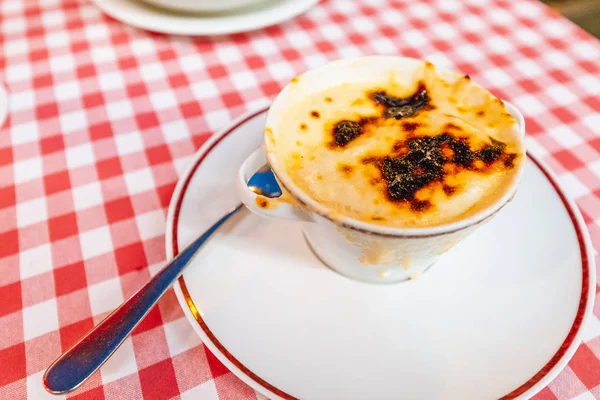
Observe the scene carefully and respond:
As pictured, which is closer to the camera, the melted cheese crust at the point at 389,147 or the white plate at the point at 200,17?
the melted cheese crust at the point at 389,147

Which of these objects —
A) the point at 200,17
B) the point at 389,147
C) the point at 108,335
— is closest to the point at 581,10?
the point at 200,17

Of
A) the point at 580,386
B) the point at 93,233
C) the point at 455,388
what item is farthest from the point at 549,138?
the point at 93,233

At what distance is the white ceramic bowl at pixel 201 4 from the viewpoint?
116 cm

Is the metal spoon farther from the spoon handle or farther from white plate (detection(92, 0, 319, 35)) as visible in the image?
white plate (detection(92, 0, 319, 35))

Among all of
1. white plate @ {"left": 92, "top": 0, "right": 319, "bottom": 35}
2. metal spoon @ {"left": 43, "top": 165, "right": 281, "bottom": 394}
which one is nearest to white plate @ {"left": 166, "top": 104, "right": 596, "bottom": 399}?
metal spoon @ {"left": 43, "top": 165, "right": 281, "bottom": 394}

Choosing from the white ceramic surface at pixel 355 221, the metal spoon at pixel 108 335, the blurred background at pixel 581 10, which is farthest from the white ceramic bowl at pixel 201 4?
the blurred background at pixel 581 10

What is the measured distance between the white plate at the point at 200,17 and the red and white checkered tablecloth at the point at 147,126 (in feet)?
0.17

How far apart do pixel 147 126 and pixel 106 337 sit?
0.52 m

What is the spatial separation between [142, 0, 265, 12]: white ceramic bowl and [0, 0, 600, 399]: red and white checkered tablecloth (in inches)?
3.1

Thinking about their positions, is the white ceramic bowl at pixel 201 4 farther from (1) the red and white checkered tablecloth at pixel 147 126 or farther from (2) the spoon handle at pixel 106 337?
(2) the spoon handle at pixel 106 337

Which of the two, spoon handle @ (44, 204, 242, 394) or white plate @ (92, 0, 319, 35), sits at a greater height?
white plate @ (92, 0, 319, 35)

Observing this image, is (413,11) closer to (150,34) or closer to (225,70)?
(225,70)

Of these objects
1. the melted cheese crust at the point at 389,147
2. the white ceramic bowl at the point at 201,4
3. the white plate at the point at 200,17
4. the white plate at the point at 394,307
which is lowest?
the white plate at the point at 394,307

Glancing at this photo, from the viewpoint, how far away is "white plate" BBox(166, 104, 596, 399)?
592 mm
